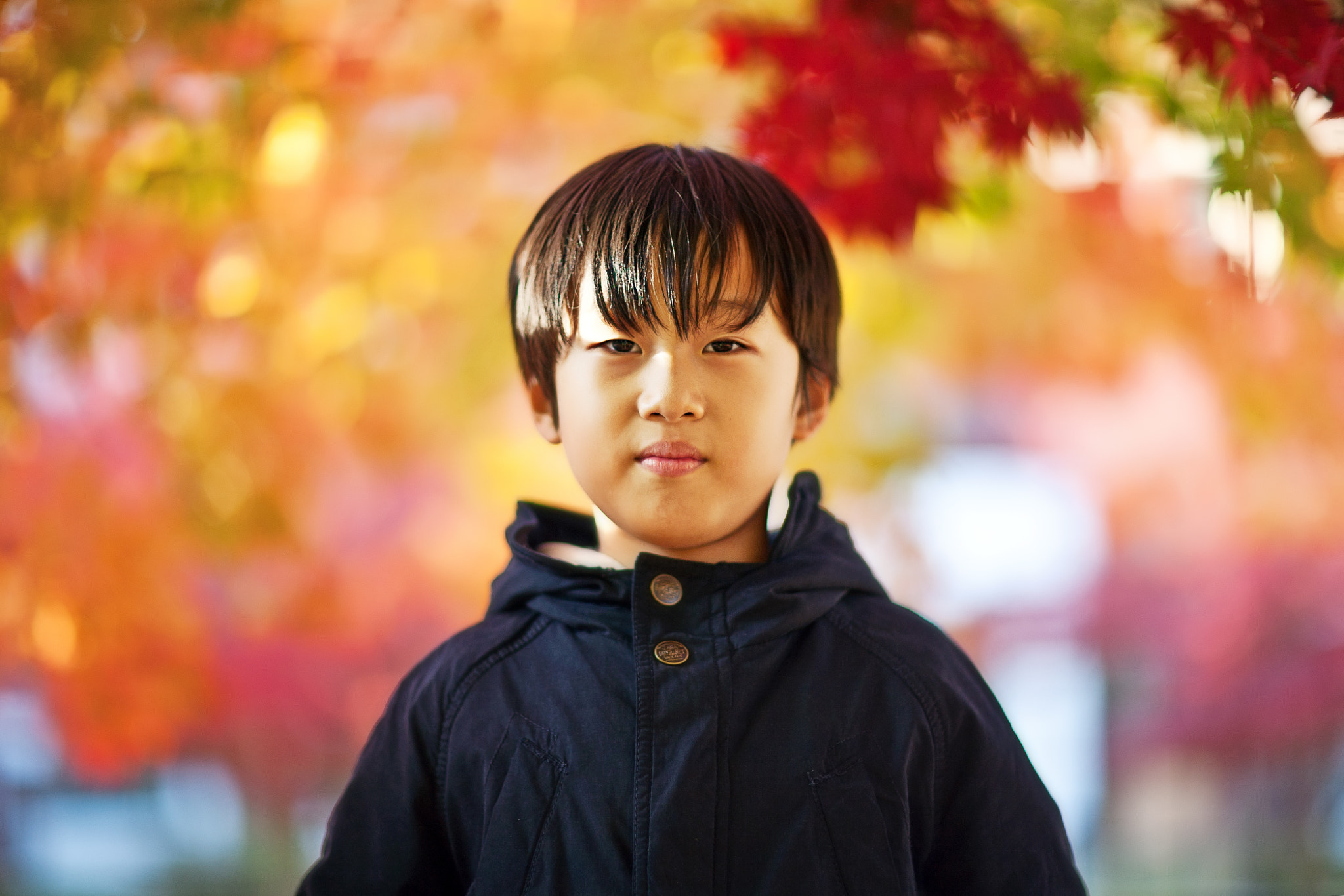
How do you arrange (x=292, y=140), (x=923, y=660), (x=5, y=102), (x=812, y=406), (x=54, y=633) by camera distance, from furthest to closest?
(x=54, y=633)
(x=292, y=140)
(x=5, y=102)
(x=812, y=406)
(x=923, y=660)

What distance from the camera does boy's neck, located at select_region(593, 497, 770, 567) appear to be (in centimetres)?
138

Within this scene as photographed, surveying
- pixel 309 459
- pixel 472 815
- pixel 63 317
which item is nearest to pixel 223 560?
pixel 309 459

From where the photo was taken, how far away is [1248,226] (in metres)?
1.86

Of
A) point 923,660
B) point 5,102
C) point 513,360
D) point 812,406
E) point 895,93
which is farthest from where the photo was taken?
point 513,360

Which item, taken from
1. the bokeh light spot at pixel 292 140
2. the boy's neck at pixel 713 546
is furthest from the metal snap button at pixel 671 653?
the bokeh light spot at pixel 292 140

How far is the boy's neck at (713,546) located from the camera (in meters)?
1.38

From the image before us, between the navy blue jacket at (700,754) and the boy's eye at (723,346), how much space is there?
0.24 m

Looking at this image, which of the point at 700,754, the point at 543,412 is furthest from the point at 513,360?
the point at 700,754

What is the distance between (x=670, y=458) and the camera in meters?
1.27

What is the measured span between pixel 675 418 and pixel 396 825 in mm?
578

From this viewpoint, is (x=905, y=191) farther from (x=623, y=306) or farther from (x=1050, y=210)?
(x=1050, y=210)

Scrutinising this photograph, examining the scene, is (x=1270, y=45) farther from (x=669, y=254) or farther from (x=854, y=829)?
(x=854, y=829)

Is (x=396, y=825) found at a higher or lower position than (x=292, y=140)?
lower

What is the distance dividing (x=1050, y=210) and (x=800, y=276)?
231 cm
